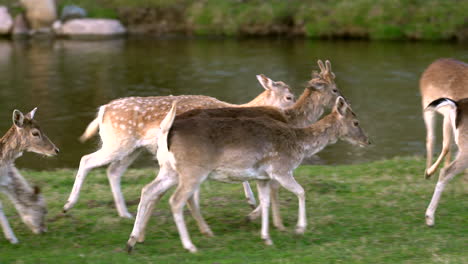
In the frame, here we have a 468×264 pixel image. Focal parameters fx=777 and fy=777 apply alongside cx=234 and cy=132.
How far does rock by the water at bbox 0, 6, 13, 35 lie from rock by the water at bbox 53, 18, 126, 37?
155 cm

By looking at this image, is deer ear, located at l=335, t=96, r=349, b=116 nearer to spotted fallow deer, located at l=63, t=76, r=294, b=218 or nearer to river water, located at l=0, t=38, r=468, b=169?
spotted fallow deer, located at l=63, t=76, r=294, b=218

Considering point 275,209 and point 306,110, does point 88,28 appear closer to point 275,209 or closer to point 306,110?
point 306,110

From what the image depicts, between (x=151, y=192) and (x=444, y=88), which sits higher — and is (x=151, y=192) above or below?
below

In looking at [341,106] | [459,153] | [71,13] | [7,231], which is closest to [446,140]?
[459,153]

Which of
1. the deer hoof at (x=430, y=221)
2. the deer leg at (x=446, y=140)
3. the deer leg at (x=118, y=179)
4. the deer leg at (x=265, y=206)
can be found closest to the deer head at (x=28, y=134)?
the deer leg at (x=118, y=179)

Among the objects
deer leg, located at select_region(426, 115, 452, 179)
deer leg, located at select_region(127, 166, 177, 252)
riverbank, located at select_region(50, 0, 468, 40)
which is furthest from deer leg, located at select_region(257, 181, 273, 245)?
riverbank, located at select_region(50, 0, 468, 40)

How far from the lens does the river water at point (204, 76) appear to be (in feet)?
50.3

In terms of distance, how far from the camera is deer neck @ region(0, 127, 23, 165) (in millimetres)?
7539

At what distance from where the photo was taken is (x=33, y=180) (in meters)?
10.1

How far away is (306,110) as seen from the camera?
8.95m

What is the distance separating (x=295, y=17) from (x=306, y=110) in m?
18.0

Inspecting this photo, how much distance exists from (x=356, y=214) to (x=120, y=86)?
12.5 m

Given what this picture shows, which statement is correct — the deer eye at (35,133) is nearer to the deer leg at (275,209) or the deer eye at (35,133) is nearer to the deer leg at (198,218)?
the deer leg at (198,218)

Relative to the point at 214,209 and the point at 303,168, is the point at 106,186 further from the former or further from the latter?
the point at 303,168
